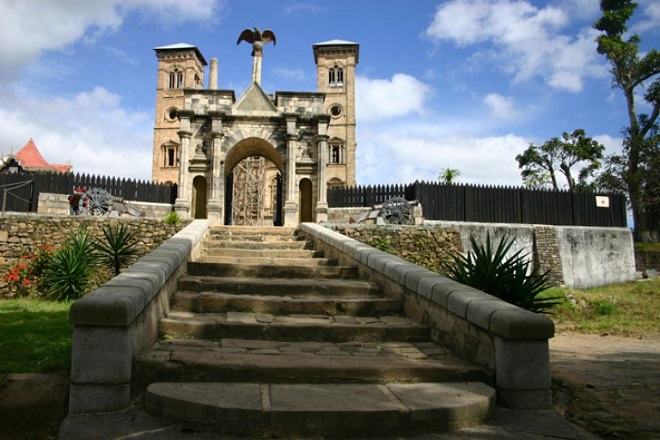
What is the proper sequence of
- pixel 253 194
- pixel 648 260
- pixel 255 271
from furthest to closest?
1. pixel 253 194
2. pixel 648 260
3. pixel 255 271

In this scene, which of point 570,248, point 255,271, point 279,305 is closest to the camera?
point 279,305

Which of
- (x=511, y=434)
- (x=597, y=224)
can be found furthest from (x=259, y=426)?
(x=597, y=224)

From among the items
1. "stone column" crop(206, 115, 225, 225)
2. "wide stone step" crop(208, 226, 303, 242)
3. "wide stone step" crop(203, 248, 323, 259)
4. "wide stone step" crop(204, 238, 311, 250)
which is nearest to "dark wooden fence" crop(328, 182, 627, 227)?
"stone column" crop(206, 115, 225, 225)

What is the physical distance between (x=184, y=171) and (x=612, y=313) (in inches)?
547

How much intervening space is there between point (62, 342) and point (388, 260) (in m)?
3.75

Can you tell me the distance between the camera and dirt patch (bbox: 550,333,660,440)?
3.46m

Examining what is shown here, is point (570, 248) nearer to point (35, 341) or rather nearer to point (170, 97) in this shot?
point (35, 341)

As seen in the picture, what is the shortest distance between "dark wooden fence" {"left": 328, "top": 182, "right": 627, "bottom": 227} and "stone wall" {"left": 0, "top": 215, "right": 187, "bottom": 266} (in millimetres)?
7178

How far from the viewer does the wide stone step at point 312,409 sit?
2.80 m

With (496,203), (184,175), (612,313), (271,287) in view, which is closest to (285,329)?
(271,287)

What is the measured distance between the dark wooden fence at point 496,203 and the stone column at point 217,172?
393 cm

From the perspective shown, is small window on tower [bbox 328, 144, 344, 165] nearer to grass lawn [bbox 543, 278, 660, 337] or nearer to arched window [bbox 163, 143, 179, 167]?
arched window [bbox 163, 143, 179, 167]

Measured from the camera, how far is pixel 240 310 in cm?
517

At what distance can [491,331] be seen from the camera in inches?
139
